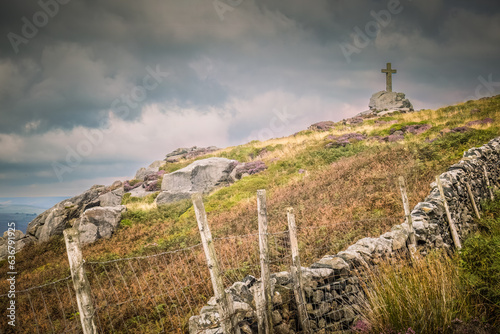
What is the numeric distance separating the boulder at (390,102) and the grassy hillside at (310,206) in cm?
1913

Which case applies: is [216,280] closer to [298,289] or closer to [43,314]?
[298,289]

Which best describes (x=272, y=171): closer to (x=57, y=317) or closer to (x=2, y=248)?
(x=57, y=317)

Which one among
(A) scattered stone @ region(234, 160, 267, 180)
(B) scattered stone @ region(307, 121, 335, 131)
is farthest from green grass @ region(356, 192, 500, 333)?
(B) scattered stone @ region(307, 121, 335, 131)

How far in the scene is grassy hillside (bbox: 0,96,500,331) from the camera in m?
7.86

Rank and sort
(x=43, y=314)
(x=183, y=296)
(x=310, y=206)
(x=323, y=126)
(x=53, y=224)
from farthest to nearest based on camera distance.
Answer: (x=323, y=126) → (x=53, y=224) → (x=310, y=206) → (x=43, y=314) → (x=183, y=296)

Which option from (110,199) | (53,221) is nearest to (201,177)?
(110,199)

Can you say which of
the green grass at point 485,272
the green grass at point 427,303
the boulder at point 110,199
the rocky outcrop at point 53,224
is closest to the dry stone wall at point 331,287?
the green grass at point 427,303

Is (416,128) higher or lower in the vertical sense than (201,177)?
higher

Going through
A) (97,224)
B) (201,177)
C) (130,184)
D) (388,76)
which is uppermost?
(388,76)

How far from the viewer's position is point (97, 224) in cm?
1376

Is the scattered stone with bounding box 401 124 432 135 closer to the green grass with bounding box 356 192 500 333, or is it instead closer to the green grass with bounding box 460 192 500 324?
the green grass with bounding box 460 192 500 324

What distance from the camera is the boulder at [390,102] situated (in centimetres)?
3863

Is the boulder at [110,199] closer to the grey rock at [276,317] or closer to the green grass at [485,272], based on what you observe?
the grey rock at [276,317]

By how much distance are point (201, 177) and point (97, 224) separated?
9.77 meters
